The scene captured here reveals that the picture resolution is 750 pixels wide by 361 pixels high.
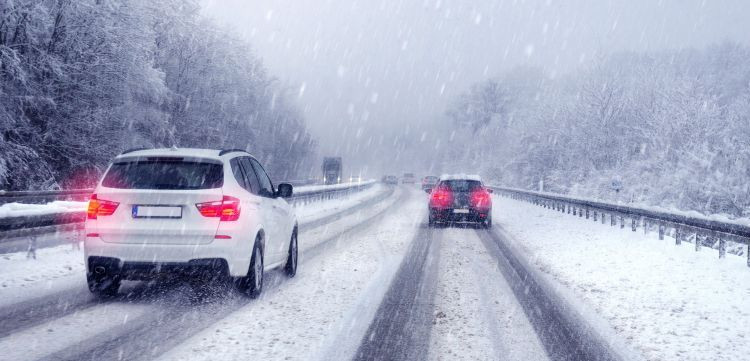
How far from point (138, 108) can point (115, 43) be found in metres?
5.28

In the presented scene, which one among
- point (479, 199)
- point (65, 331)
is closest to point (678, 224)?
point (479, 199)

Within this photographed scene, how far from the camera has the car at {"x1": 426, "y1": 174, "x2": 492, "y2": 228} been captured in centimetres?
1745

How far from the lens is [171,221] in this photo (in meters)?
6.50

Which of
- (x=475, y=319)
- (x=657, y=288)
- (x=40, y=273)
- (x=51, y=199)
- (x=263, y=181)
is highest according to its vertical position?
(x=263, y=181)

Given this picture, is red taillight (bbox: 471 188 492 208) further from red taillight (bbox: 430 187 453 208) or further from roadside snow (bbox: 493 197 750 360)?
roadside snow (bbox: 493 197 750 360)

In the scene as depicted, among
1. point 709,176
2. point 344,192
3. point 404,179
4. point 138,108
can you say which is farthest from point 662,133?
point 404,179

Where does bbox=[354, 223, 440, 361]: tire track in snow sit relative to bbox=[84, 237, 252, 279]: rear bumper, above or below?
below

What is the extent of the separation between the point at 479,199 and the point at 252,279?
11316mm

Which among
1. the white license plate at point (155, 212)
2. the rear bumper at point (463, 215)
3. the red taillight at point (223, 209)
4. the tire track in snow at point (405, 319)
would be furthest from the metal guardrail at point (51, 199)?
the rear bumper at point (463, 215)

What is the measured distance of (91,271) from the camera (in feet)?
21.5

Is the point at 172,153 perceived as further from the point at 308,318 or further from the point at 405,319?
the point at 405,319

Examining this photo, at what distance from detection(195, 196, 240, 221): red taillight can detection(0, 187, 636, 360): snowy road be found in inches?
38.8

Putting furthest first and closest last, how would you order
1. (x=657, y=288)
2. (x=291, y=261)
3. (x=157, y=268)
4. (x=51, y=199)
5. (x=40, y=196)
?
1. (x=51, y=199)
2. (x=40, y=196)
3. (x=291, y=261)
4. (x=657, y=288)
5. (x=157, y=268)

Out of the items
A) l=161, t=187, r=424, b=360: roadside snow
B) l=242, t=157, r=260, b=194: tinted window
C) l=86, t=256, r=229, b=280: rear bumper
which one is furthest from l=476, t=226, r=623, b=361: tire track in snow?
l=242, t=157, r=260, b=194: tinted window
